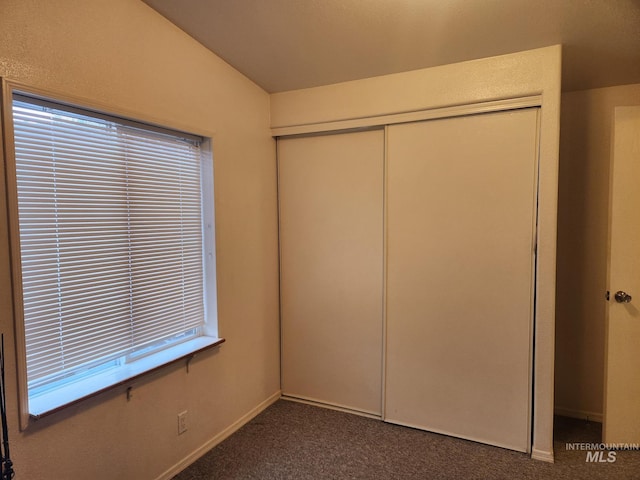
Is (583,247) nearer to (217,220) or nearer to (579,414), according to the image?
(579,414)

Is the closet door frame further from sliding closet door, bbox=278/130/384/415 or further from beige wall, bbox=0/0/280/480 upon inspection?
beige wall, bbox=0/0/280/480

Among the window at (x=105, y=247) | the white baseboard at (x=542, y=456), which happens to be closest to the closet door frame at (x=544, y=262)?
the white baseboard at (x=542, y=456)

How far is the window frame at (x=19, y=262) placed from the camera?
1.32 m

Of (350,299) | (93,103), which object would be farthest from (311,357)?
(93,103)

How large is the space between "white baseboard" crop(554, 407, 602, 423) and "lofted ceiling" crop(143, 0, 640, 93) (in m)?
2.40

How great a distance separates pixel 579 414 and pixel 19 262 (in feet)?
11.7

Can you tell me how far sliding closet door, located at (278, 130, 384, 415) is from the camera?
2.64 metres

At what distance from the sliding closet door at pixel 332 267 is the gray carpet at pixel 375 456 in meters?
0.34

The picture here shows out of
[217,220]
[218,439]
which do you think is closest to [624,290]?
[217,220]

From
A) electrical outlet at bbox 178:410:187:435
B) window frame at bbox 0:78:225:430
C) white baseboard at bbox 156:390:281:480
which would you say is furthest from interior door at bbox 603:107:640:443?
electrical outlet at bbox 178:410:187:435

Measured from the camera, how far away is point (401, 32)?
1964mm

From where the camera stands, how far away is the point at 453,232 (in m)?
2.34

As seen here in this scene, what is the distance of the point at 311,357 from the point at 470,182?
177 cm

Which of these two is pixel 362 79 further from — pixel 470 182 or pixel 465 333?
pixel 465 333
